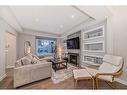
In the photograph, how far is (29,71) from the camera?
2.40 m

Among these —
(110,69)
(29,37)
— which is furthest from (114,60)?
(29,37)

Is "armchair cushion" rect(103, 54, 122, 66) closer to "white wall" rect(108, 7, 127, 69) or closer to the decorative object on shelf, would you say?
"white wall" rect(108, 7, 127, 69)

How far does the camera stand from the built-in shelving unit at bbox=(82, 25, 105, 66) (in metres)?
3.22

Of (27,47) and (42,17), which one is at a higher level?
(42,17)

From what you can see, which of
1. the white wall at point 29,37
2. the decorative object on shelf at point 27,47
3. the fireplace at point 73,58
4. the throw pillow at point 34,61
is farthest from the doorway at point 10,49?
the fireplace at point 73,58

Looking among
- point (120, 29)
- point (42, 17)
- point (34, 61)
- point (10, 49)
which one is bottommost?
point (34, 61)

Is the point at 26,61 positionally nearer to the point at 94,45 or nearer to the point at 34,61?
the point at 34,61

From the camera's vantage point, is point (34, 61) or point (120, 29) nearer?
point (120, 29)

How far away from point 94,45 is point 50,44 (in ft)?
6.18

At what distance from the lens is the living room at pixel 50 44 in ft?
7.45

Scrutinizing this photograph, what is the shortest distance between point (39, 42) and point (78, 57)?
245 centimetres

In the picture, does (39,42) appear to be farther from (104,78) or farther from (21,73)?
(104,78)

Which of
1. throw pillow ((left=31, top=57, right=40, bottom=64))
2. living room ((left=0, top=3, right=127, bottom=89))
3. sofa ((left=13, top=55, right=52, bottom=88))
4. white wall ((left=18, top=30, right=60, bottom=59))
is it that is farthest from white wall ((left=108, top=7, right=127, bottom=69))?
throw pillow ((left=31, top=57, right=40, bottom=64))

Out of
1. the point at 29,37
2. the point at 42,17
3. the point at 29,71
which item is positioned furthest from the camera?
the point at 42,17
